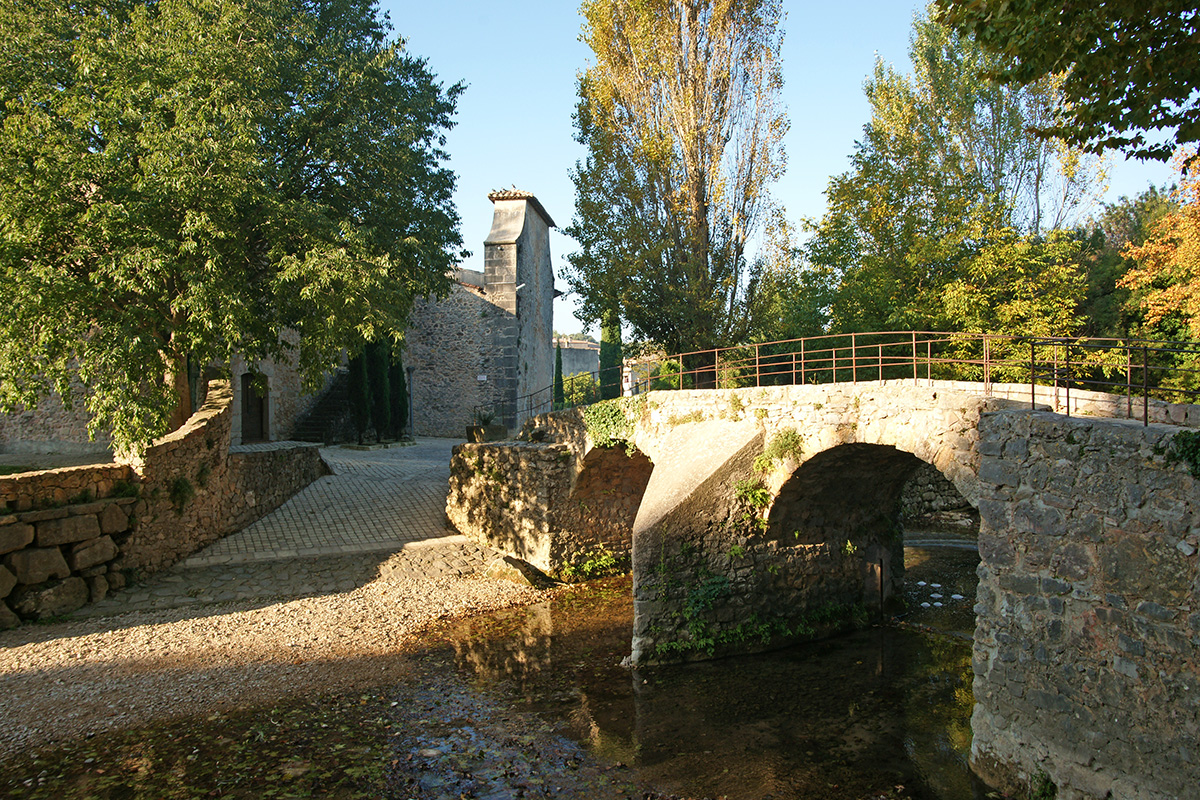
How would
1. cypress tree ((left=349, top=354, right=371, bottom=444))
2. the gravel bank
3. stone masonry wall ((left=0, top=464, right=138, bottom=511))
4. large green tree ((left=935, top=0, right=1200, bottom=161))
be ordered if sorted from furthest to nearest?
cypress tree ((left=349, top=354, right=371, bottom=444))
stone masonry wall ((left=0, top=464, right=138, bottom=511))
the gravel bank
large green tree ((left=935, top=0, right=1200, bottom=161))

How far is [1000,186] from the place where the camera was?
64.2 ft

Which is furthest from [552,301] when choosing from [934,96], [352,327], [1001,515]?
[1001,515]

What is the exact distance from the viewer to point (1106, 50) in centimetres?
517

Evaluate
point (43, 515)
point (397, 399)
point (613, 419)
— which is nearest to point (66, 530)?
point (43, 515)

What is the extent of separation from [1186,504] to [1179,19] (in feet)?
11.2

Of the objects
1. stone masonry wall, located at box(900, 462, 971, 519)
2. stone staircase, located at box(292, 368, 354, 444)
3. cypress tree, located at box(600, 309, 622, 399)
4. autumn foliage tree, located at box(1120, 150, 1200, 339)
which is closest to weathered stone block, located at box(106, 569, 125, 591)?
stone staircase, located at box(292, 368, 354, 444)

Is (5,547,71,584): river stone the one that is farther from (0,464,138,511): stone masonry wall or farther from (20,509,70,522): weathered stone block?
(0,464,138,511): stone masonry wall

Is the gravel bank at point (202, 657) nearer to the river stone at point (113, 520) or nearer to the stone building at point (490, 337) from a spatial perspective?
the river stone at point (113, 520)

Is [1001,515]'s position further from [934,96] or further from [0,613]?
[934,96]

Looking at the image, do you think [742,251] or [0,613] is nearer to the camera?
[0,613]

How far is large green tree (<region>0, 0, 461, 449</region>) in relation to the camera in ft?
33.4

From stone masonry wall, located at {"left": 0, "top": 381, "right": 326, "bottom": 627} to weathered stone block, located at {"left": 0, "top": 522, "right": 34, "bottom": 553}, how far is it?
1 cm

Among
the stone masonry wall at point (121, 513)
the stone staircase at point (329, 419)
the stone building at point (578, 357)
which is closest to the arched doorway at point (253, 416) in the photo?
the stone staircase at point (329, 419)

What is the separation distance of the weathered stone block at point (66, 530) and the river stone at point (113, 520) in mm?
114
